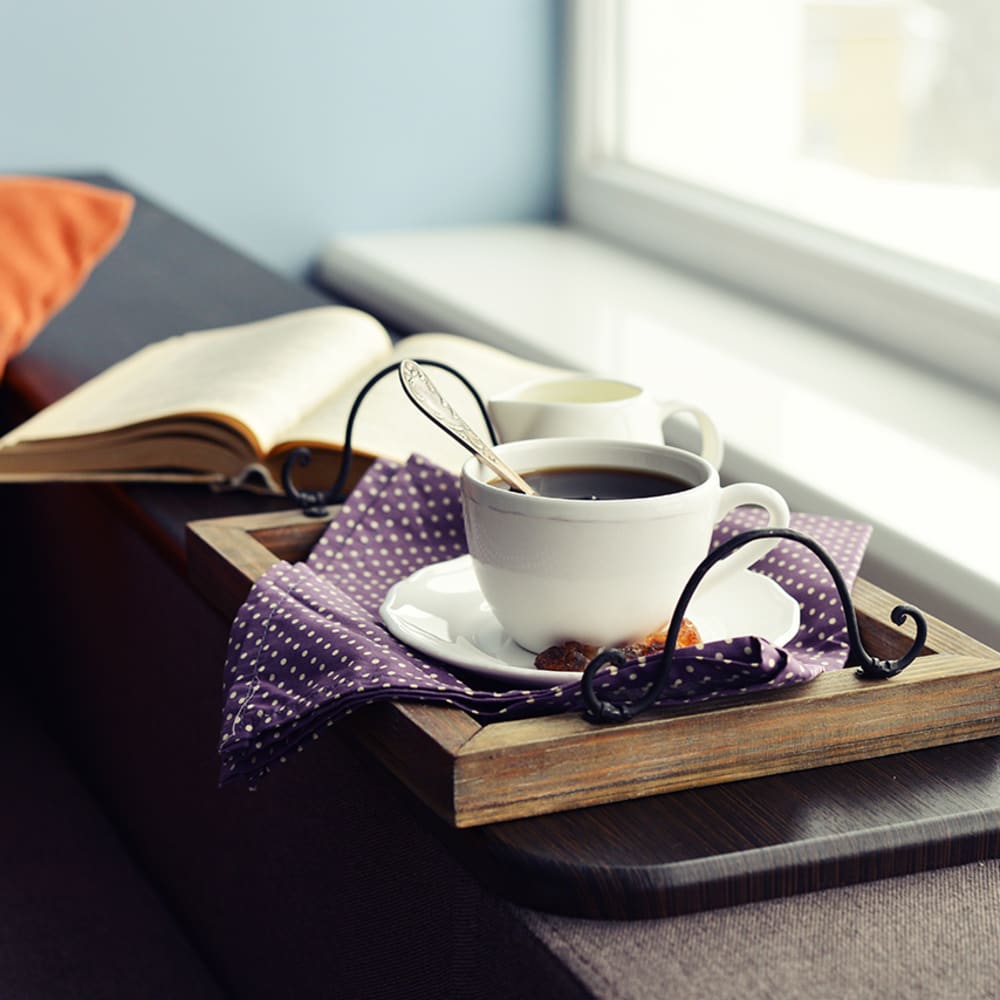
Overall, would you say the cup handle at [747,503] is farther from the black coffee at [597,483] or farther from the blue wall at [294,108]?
the blue wall at [294,108]

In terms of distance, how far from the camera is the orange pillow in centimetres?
115

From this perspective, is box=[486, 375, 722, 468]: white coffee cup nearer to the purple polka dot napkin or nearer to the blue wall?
the purple polka dot napkin

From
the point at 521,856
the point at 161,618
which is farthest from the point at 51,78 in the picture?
the point at 521,856

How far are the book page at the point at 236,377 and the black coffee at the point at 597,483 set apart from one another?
278 millimetres

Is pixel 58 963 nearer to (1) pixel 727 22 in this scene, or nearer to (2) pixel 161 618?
(2) pixel 161 618

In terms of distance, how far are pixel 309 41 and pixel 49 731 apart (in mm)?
954

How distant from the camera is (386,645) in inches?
21.5

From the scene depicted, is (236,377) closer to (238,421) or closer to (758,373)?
(238,421)

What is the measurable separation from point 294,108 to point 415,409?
977mm

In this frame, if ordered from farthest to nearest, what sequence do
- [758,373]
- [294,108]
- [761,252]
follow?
[294,108] → [761,252] → [758,373]

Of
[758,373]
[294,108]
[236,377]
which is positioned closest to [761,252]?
[758,373]

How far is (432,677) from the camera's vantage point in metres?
0.52

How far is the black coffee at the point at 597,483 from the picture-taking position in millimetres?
571

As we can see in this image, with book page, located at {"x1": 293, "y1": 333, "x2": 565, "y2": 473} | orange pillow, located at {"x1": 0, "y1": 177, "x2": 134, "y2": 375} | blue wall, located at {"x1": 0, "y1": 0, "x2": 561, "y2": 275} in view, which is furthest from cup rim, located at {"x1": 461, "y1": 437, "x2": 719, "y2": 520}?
blue wall, located at {"x1": 0, "y1": 0, "x2": 561, "y2": 275}
